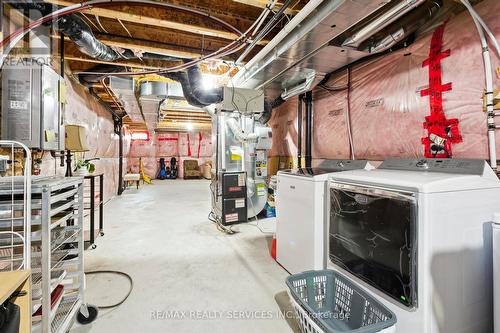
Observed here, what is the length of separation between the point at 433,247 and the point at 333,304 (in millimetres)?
829

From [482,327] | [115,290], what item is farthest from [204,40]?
[482,327]

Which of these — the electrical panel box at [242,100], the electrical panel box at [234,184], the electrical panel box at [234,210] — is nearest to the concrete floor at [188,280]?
the electrical panel box at [234,210]

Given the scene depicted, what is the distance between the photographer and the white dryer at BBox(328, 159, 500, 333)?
48.2 inches

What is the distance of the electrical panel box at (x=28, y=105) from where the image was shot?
198cm

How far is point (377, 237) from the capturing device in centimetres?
149

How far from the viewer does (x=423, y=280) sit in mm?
1213

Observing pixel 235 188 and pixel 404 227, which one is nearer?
pixel 404 227

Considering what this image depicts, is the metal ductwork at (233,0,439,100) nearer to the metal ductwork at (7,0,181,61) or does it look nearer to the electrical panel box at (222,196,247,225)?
the metal ductwork at (7,0,181,61)

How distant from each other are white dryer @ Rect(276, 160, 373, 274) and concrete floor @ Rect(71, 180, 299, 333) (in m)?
0.24

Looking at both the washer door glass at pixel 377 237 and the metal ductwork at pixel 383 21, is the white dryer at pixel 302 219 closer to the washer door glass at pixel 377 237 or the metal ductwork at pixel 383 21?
the washer door glass at pixel 377 237

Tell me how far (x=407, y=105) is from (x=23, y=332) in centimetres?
292

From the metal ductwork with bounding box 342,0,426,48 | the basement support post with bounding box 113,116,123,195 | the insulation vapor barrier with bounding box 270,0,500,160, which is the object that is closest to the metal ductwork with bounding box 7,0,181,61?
the metal ductwork with bounding box 342,0,426,48

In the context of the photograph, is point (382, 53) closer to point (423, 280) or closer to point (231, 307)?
point (423, 280)

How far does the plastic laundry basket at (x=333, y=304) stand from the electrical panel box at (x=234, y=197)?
85.7 inches
